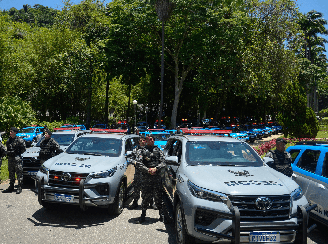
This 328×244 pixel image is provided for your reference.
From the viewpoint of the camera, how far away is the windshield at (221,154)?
5.91 m

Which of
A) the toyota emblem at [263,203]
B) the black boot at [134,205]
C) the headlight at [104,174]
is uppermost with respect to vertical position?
the toyota emblem at [263,203]

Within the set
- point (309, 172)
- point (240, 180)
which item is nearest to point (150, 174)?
point (240, 180)

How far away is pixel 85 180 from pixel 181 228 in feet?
8.03

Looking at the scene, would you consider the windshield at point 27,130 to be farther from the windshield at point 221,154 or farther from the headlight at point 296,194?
the headlight at point 296,194

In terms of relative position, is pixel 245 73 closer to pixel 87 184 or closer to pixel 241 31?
pixel 241 31

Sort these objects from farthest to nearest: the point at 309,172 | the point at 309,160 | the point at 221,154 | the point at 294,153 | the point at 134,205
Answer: the point at 134,205, the point at 294,153, the point at 309,160, the point at 309,172, the point at 221,154

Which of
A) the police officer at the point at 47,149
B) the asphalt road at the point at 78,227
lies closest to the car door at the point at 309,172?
the asphalt road at the point at 78,227

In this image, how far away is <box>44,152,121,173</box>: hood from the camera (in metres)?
6.84

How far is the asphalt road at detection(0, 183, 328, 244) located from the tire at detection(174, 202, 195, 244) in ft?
1.71

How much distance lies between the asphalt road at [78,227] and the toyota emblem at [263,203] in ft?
6.71

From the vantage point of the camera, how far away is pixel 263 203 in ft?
14.8

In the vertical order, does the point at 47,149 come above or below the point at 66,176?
above

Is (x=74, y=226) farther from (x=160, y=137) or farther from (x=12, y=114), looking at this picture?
(x=12, y=114)

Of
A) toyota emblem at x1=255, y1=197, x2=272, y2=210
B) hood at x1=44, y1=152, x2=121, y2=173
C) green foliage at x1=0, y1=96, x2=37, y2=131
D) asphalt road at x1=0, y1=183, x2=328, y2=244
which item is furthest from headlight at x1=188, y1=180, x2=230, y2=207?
green foliage at x1=0, y1=96, x2=37, y2=131
